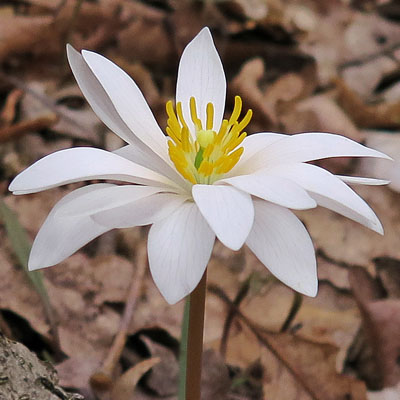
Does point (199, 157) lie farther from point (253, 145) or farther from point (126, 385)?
point (126, 385)

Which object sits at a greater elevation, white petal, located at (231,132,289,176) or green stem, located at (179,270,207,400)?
white petal, located at (231,132,289,176)

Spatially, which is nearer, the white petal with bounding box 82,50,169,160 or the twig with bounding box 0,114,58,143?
the white petal with bounding box 82,50,169,160

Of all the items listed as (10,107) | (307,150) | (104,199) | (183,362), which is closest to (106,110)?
(104,199)

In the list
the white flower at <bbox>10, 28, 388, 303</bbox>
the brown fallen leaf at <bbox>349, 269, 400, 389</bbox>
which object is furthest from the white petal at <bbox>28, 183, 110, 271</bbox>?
the brown fallen leaf at <bbox>349, 269, 400, 389</bbox>

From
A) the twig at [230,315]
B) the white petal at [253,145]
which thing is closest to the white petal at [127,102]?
the white petal at [253,145]

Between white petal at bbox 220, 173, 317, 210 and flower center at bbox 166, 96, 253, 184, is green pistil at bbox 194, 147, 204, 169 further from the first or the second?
white petal at bbox 220, 173, 317, 210

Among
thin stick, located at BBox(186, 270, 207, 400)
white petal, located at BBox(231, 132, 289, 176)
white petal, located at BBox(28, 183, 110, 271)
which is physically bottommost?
thin stick, located at BBox(186, 270, 207, 400)

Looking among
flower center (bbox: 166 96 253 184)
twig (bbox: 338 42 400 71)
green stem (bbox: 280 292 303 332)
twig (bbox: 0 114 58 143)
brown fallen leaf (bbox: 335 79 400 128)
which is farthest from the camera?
twig (bbox: 338 42 400 71)

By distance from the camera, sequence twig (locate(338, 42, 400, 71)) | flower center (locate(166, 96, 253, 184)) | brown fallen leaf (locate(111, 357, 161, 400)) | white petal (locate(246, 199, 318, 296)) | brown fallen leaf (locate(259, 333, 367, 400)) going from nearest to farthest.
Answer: white petal (locate(246, 199, 318, 296)) < flower center (locate(166, 96, 253, 184)) < brown fallen leaf (locate(111, 357, 161, 400)) < brown fallen leaf (locate(259, 333, 367, 400)) < twig (locate(338, 42, 400, 71))
